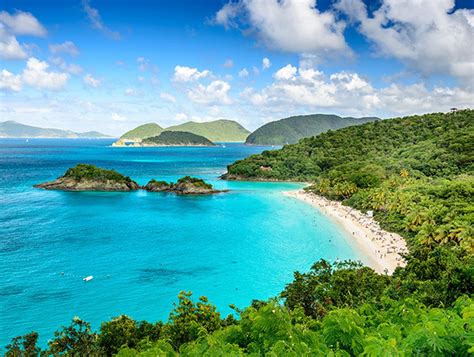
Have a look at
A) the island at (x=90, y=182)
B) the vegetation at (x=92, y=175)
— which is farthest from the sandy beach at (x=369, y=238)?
the vegetation at (x=92, y=175)

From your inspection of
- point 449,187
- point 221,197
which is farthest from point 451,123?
point 221,197

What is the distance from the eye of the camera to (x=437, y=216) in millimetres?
45281

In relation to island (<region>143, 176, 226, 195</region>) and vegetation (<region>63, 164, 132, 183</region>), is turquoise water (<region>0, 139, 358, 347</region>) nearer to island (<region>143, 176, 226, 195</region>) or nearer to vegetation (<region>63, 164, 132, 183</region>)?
island (<region>143, 176, 226, 195</region>)

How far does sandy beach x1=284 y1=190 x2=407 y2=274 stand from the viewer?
39594 mm

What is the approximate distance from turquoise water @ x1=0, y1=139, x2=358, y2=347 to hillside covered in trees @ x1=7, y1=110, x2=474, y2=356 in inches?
152

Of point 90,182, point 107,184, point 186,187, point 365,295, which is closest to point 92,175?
point 90,182

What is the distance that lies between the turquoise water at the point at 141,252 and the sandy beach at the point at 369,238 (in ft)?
7.55

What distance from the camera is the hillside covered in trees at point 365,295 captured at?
8772 millimetres

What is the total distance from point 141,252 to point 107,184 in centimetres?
5218

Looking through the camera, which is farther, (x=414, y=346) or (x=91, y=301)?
(x=91, y=301)

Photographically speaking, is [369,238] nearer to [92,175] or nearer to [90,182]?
[92,175]

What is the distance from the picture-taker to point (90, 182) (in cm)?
8956

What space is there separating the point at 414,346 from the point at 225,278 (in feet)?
96.3

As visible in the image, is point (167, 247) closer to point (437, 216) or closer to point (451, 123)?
point (437, 216)
